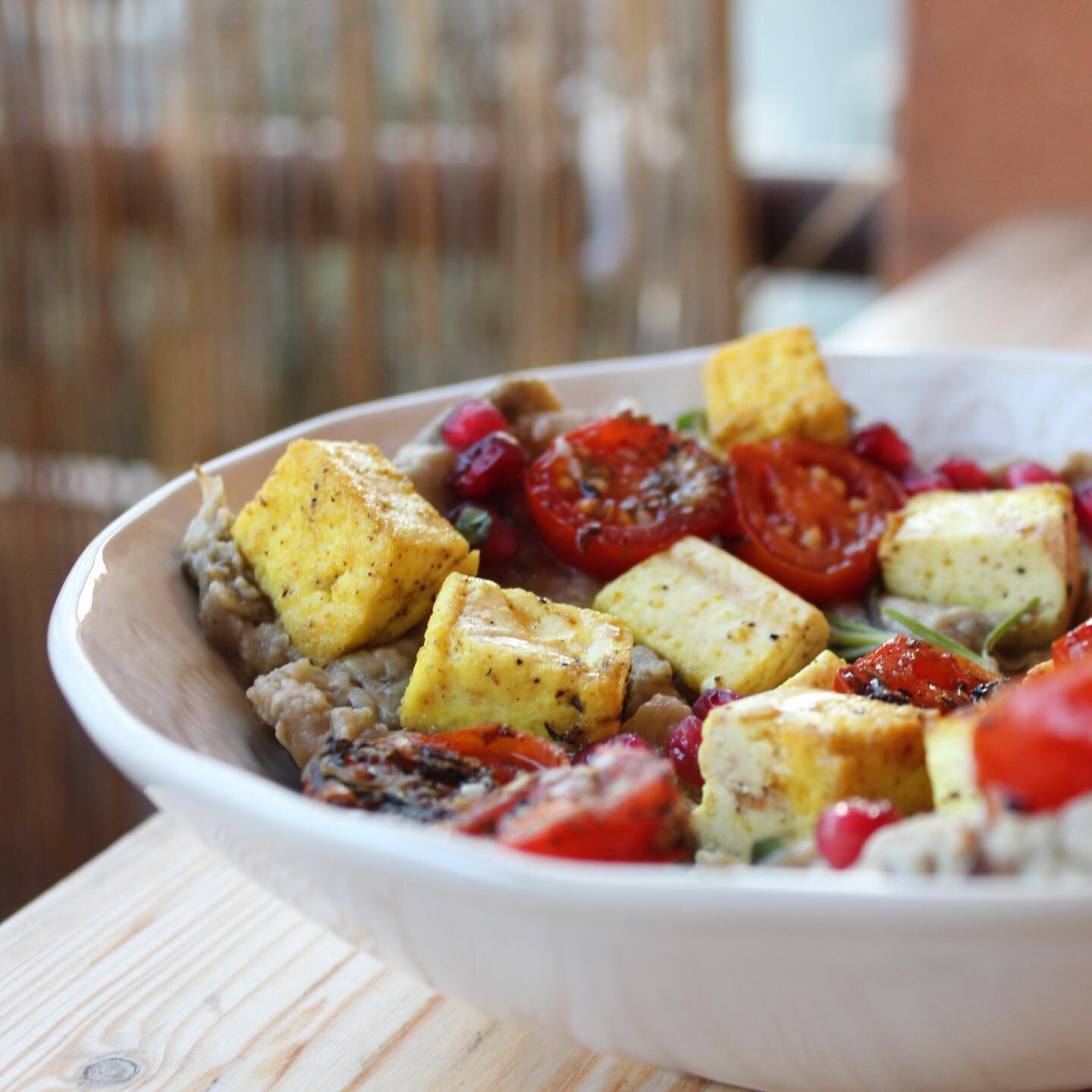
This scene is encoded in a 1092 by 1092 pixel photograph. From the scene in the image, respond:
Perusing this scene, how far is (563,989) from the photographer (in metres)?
0.64

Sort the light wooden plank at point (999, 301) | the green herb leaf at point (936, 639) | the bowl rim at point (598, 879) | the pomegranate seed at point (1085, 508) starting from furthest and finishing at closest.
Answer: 1. the light wooden plank at point (999, 301)
2. the pomegranate seed at point (1085, 508)
3. the green herb leaf at point (936, 639)
4. the bowl rim at point (598, 879)

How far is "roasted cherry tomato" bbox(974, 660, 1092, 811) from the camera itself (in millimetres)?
598

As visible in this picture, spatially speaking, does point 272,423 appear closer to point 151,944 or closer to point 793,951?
point 151,944

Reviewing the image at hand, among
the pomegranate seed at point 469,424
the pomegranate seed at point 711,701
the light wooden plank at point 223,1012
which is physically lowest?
the light wooden plank at point 223,1012

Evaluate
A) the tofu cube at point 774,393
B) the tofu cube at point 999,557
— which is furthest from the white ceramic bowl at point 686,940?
the tofu cube at point 774,393

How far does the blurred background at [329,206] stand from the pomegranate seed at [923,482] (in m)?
1.88

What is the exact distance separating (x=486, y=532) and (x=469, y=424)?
122 mm

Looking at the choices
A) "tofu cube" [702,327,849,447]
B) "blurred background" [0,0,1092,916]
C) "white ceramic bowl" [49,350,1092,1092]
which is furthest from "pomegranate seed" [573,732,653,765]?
"blurred background" [0,0,1092,916]

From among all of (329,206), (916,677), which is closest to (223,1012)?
(916,677)

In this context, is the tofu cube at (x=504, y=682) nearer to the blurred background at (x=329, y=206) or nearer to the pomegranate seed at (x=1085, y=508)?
the pomegranate seed at (x=1085, y=508)

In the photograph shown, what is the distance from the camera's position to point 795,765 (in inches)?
30.2

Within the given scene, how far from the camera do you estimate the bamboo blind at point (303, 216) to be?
3.10 m

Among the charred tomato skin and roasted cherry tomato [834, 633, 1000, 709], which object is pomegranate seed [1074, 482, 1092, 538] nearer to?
roasted cherry tomato [834, 633, 1000, 709]

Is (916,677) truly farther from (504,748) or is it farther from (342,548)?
(342,548)
